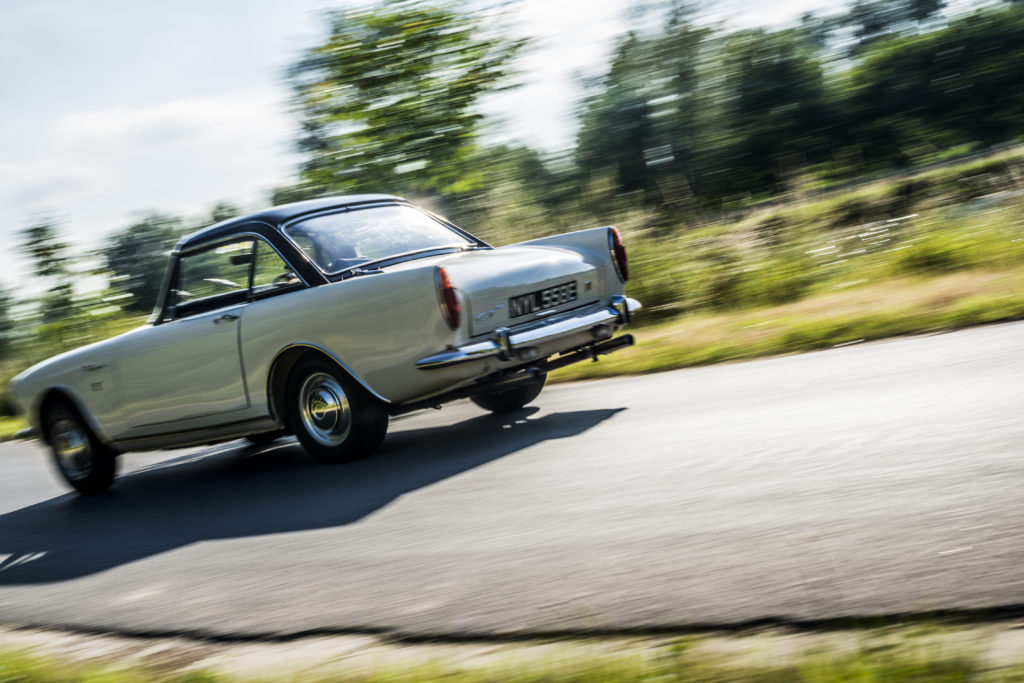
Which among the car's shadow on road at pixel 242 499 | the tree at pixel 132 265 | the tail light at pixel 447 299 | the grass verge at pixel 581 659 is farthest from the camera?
the tree at pixel 132 265

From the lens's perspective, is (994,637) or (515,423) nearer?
(994,637)

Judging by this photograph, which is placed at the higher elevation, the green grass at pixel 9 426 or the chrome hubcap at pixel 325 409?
the chrome hubcap at pixel 325 409

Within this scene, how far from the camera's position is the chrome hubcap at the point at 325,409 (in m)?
6.75

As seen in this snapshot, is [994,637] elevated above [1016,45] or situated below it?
below

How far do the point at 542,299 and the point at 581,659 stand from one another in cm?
390

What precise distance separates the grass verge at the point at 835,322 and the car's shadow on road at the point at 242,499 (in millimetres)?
2224

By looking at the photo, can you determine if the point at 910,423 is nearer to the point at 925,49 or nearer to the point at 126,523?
the point at 126,523

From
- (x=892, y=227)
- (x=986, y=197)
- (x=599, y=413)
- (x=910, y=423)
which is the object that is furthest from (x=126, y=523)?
(x=986, y=197)

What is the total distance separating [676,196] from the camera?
15.6 m

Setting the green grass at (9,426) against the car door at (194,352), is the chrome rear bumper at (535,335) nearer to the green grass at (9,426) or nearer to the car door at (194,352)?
the car door at (194,352)

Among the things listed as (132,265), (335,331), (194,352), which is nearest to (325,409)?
(335,331)

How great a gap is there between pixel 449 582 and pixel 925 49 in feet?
70.4

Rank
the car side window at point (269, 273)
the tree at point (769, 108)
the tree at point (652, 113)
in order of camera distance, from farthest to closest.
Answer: the tree at point (769, 108) < the tree at point (652, 113) < the car side window at point (269, 273)

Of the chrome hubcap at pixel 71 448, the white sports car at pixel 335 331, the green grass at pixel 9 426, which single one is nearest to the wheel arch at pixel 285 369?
the white sports car at pixel 335 331
